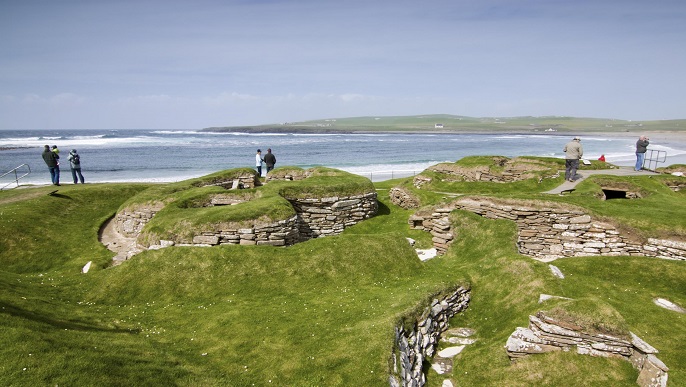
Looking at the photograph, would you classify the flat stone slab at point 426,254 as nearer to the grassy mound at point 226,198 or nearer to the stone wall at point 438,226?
the stone wall at point 438,226

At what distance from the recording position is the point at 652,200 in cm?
2044

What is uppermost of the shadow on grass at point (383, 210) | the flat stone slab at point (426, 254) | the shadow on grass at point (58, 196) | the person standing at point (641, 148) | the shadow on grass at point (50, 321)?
the person standing at point (641, 148)

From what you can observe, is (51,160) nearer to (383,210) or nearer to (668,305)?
(383,210)

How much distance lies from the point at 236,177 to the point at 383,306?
20.6 meters

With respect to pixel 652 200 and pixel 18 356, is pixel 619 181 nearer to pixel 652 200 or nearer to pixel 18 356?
pixel 652 200

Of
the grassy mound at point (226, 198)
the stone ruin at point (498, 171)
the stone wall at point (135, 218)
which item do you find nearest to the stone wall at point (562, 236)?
the grassy mound at point (226, 198)

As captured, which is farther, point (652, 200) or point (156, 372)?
point (652, 200)

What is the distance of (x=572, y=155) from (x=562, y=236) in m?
8.87

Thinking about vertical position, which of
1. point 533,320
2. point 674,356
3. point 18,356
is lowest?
point 674,356

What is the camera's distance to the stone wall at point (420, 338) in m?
9.43

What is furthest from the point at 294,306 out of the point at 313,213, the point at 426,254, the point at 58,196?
the point at 58,196

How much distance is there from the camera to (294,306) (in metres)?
12.6

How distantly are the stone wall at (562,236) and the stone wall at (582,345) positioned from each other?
778 cm

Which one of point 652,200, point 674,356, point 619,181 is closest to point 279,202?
point 674,356
